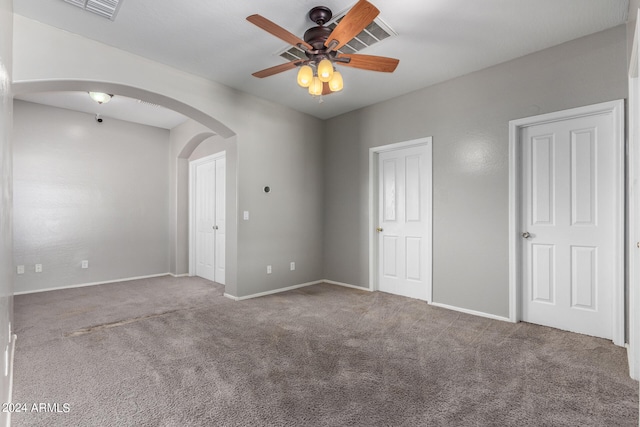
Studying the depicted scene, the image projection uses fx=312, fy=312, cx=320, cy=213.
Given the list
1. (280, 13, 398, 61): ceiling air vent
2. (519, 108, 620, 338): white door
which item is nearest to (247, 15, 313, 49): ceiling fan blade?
(280, 13, 398, 61): ceiling air vent

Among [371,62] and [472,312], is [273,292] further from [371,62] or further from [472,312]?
[371,62]

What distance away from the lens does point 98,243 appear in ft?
17.2

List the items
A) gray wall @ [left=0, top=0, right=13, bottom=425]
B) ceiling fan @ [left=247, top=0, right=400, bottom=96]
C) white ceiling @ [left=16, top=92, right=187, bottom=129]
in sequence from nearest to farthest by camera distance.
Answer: gray wall @ [left=0, top=0, right=13, bottom=425], ceiling fan @ [left=247, top=0, right=400, bottom=96], white ceiling @ [left=16, top=92, right=187, bottom=129]

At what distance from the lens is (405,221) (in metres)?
4.40

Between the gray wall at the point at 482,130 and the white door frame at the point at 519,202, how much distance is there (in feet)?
0.21

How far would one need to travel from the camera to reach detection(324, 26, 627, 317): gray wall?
2.90 metres

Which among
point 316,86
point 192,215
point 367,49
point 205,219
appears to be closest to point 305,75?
point 316,86

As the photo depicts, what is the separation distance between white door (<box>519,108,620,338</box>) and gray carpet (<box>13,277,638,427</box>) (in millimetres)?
270

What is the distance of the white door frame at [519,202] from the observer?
266 cm

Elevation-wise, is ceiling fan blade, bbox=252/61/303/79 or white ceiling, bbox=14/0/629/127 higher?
white ceiling, bbox=14/0/629/127

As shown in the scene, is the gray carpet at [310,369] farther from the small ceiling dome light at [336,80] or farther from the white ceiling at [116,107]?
the white ceiling at [116,107]

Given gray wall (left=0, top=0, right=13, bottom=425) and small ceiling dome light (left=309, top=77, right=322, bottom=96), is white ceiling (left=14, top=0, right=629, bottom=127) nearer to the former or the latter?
small ceiling dome light (left=309, top=77, right=322, bottom=96)

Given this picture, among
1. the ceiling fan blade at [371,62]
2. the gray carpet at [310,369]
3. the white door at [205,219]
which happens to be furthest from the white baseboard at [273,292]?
the ceiling fan blade at [371,62]

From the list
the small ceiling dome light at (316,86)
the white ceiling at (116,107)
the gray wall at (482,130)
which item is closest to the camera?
the small ceiling dome light at (316,86)
